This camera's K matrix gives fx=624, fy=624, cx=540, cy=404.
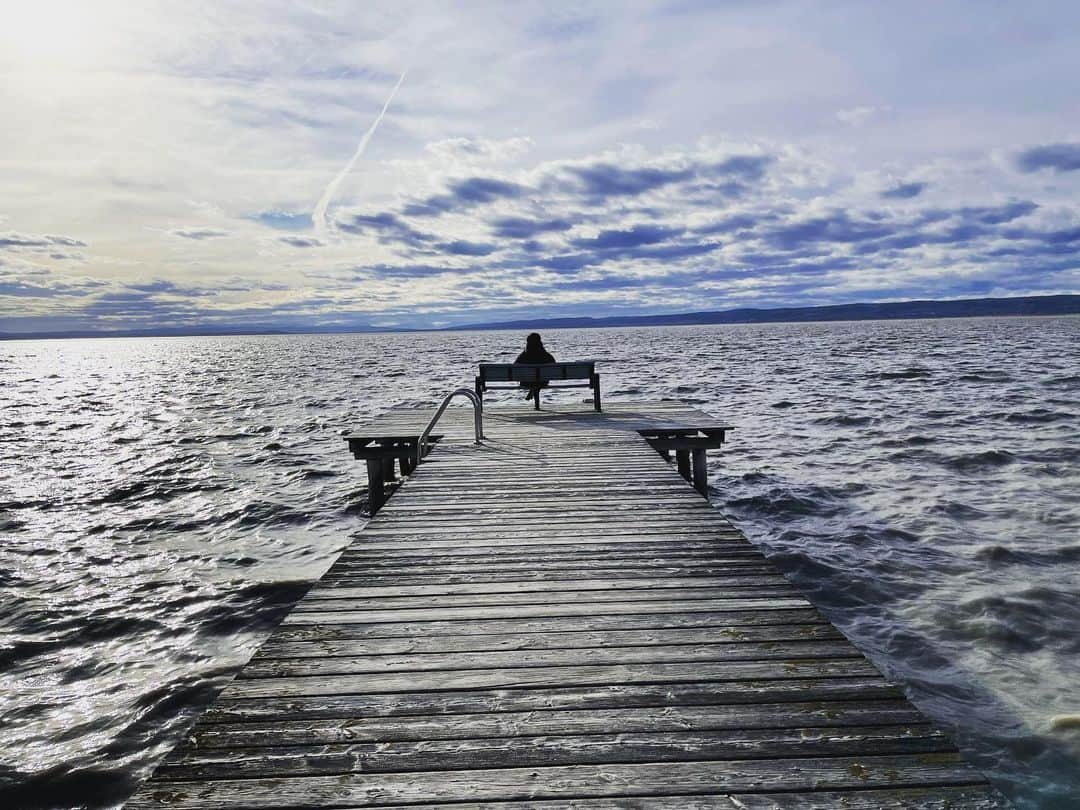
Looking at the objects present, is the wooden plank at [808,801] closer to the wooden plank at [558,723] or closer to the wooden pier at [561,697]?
the wooden pier at [561,697]

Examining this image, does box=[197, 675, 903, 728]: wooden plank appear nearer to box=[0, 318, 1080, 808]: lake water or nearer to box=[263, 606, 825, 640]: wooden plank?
box=[263, 606, 825, 640]: wooden plank

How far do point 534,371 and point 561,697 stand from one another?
9424mm

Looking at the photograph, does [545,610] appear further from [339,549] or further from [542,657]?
[339,549]

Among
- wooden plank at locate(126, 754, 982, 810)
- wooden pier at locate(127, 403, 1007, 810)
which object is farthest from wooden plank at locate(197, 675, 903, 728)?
wooden plank at locate(126, 754, 982, 810)

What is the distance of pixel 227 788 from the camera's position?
249 centimetres

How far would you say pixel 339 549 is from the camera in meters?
9.34

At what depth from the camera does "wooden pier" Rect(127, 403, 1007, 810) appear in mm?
2457

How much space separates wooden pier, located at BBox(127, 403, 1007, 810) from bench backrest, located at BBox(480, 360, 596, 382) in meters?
6.90

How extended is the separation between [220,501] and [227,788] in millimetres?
10449

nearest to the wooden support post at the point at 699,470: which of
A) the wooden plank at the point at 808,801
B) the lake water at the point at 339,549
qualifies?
the lake water at the point at 339,549

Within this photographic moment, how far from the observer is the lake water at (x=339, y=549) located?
5.12 metres

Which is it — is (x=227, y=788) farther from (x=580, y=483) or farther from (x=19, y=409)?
(x=19, y=409)

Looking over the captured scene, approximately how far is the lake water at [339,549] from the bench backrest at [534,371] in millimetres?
3476

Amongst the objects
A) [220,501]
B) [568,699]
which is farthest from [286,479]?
[568,699]
